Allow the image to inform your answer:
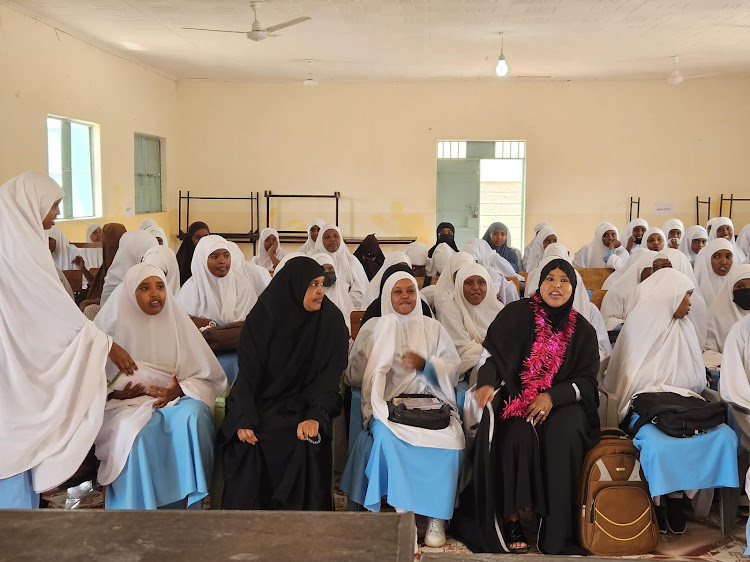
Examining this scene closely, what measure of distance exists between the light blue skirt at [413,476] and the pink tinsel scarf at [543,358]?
40 cm

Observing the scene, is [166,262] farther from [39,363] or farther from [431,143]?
[431,143]

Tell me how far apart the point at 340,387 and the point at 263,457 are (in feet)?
1.73

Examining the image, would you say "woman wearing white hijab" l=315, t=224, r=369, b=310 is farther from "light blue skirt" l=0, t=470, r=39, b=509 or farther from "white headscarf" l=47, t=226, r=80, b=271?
"light blue skirt" l=0, t=470, r=39, b=509

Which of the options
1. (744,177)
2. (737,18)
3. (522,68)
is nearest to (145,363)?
(737,18)

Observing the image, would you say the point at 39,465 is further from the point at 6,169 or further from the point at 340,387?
the point at 6,169

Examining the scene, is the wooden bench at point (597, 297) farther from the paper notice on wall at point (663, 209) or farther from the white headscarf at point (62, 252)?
the paper notice on wall at point (663, 209)

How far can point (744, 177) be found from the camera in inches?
504

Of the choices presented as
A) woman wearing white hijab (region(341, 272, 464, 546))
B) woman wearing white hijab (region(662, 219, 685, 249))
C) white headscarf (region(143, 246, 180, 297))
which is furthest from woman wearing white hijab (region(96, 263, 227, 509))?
woman wearing white hijab (region(662, 219, 685, 249))

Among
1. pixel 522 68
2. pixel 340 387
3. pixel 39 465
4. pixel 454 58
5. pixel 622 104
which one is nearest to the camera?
pixel 39 465

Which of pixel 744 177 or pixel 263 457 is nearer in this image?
pixel 263 457

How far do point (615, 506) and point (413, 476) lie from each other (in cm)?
88

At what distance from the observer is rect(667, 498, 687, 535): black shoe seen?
362cm

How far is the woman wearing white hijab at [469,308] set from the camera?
15.6ft

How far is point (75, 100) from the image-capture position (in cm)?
893
